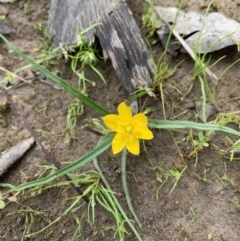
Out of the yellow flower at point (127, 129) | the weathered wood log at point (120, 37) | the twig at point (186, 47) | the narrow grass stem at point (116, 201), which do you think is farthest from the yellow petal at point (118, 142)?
the twig at point (186, 47)

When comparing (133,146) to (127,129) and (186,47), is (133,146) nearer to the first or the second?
(127,129)

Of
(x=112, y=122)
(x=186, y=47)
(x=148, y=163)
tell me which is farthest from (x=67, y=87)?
(x=186, y=47)

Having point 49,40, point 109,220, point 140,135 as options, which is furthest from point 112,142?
point 49,40

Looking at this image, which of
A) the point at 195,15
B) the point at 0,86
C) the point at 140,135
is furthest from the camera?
the point at 195,15

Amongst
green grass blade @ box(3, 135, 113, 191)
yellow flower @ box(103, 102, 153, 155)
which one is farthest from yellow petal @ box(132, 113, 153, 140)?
green grass blade @ box(3, 135, 113, 191)

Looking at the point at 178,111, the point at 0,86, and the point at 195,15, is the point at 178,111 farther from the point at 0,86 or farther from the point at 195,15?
the point at 0,86

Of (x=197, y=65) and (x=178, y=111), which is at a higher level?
(x=197, y=65)

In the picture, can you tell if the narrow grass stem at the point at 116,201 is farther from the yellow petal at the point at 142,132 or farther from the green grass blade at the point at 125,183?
the yellow petal at the point at 142,132
